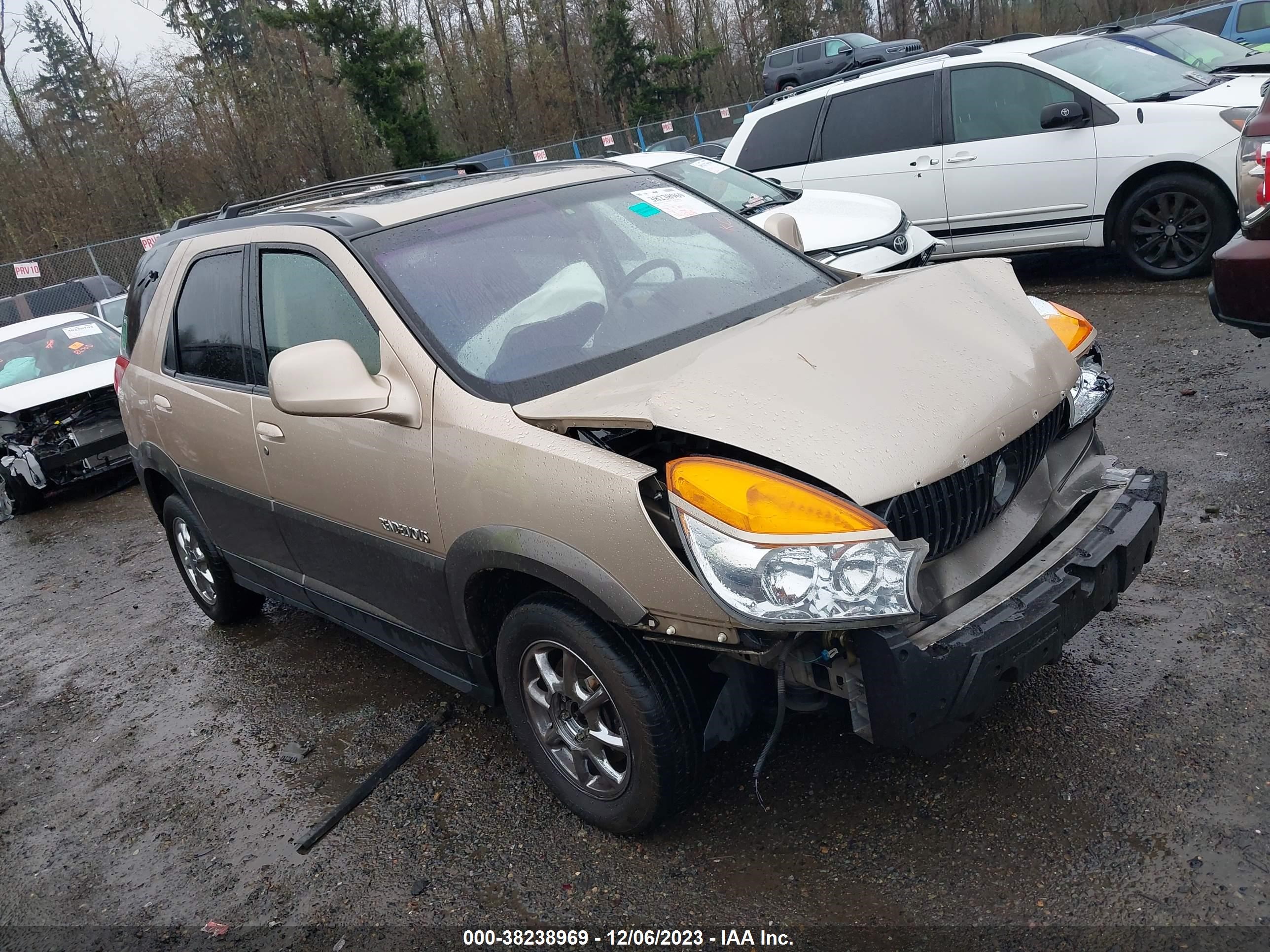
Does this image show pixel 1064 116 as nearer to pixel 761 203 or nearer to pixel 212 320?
pixel 761 203

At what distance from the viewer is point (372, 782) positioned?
140 inches

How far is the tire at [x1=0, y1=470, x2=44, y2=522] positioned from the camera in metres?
8.91

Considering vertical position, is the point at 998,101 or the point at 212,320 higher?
the point at 212,320

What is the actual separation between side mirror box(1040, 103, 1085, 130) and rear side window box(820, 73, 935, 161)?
1.06 m

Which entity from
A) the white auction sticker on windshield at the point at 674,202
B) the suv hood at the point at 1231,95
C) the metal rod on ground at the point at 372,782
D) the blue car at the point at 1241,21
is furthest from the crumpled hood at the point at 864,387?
the blue car at the point at 1241,21

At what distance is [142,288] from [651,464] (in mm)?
3367

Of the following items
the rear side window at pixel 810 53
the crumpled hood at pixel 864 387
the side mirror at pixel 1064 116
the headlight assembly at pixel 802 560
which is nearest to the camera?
the headlight assembly at pixel 802 560

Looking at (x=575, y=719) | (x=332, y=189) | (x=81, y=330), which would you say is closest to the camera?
(x=575, y=719)

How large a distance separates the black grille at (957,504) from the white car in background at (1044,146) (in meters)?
5.44

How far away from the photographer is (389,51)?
2473 centimetres

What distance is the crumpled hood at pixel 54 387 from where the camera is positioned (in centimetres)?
890

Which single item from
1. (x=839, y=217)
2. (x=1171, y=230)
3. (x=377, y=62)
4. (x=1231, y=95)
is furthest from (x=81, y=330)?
(x=377, y=62)

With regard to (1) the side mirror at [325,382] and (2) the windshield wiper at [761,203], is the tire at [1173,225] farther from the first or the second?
(1) the side mirror at [325,382]

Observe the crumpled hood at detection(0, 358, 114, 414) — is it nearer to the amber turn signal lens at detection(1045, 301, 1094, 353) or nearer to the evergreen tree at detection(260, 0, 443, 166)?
the amber turn signal lens at detection(1045, 301, 1094, 353)
